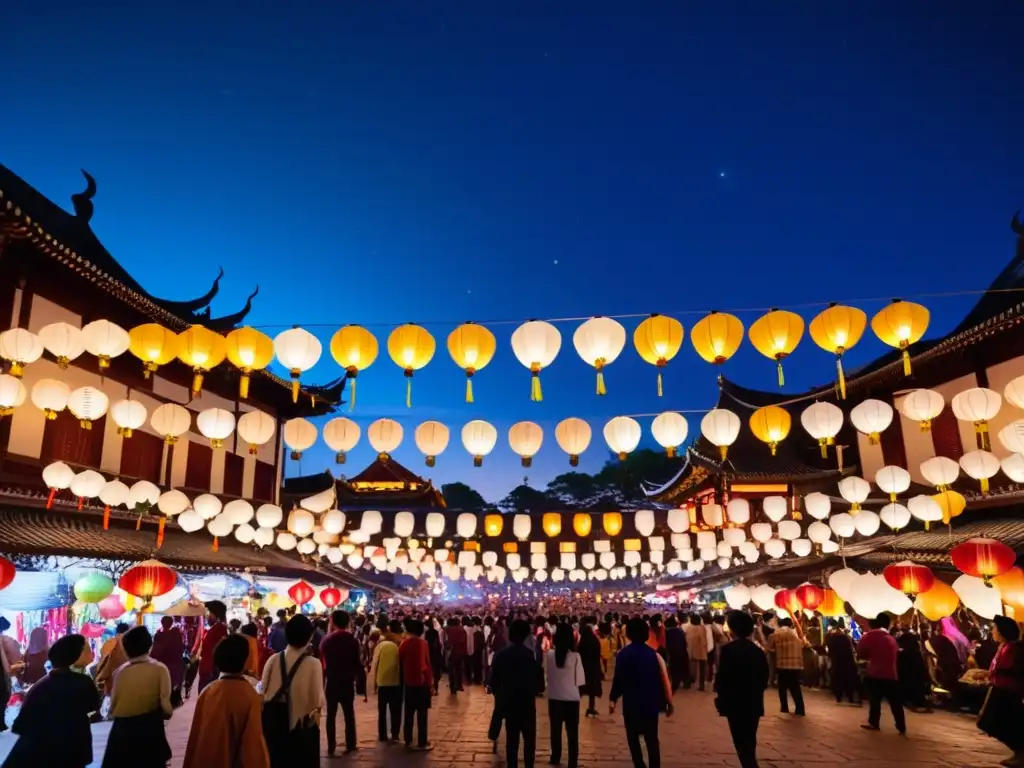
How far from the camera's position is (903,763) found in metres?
7.53

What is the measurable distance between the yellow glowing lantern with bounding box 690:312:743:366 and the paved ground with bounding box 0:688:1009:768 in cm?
520

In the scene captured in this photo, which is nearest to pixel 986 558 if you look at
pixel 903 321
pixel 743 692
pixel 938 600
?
pixel 938 600

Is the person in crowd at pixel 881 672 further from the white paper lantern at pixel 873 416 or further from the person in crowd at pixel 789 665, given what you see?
the white paper lantern at pixel 873 416

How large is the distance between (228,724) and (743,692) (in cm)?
434

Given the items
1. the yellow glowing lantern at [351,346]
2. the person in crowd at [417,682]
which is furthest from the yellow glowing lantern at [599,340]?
the person in crowd at [417,682]

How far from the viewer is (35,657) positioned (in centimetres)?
1239

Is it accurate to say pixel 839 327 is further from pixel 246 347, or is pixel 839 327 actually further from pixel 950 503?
pixel 246 347

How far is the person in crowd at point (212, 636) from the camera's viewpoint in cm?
963

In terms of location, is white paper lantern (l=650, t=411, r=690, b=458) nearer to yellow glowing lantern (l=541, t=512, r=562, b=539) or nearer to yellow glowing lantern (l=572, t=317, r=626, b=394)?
yellow glowing lantern (l=572, t=317, r=626, b=394)

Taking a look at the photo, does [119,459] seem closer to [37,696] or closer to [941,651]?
[37,696]

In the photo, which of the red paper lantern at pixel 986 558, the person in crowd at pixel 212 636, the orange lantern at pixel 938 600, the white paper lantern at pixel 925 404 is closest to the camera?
the person in crowd at pixel 212 636

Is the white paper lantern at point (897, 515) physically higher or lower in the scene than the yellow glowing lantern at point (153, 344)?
lower

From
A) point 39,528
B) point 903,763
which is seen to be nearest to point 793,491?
point 903,763

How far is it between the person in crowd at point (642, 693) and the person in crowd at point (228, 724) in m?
3.22
